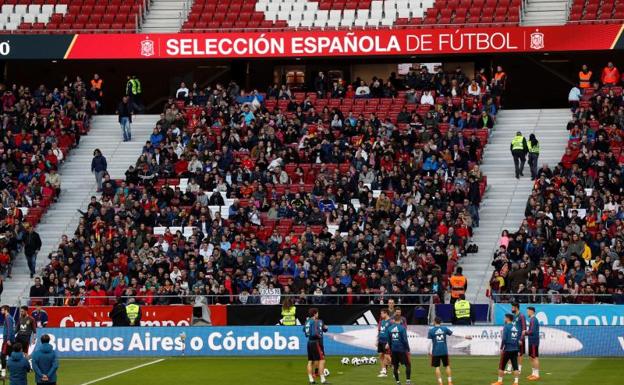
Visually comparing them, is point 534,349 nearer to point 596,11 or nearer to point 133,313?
point 133,313

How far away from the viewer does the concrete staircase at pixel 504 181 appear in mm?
42781

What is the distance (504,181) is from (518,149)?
1329 millimetres

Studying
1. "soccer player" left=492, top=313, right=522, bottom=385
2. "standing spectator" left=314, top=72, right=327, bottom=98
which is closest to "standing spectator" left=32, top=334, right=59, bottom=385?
"soccer player" left=492, top=313, right=522, bottom=385

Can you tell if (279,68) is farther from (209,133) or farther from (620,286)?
(620,286)

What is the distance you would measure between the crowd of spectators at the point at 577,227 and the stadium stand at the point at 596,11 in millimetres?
3921

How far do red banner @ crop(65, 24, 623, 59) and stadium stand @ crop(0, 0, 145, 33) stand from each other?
1192mm

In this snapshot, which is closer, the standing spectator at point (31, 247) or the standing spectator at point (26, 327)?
the standing spectator at point (26, 327)

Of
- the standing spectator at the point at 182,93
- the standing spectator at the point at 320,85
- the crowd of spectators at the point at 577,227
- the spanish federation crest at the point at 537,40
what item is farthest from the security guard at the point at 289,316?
the spanish federation crest at the point at 537,40

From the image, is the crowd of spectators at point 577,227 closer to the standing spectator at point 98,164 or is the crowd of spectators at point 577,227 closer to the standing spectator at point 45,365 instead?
the standing spectator at point 98,164

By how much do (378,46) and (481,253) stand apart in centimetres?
1165

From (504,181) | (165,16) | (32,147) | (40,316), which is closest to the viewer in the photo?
(40,316)

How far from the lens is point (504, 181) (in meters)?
47.2

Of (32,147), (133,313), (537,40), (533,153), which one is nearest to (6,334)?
(133,313)

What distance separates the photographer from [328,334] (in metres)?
37.5
